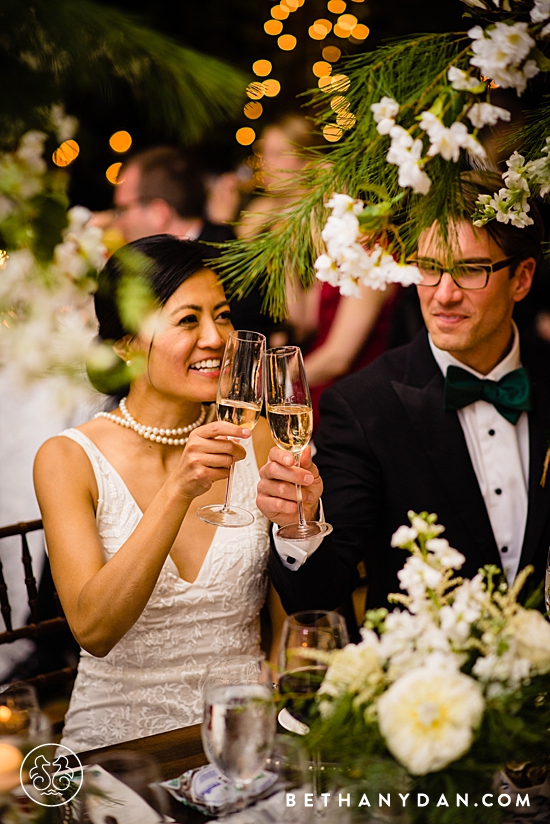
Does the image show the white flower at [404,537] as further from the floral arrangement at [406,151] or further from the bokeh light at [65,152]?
the bokeh light at [65,152]

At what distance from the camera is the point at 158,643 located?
182 cm

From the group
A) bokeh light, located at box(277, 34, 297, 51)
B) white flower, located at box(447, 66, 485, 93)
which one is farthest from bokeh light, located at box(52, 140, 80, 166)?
bokeh light, located at box(277, 34, 297, 51)

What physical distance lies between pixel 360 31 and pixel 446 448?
230 cm

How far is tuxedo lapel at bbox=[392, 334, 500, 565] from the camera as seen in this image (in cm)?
192

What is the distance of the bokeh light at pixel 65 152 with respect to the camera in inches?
30.6

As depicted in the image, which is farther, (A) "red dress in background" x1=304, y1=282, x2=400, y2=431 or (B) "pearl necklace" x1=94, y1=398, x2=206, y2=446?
(A) "red dress in background" x1=304, y1=282, x2=400, y2=431

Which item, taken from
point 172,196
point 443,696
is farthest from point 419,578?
point 172,196

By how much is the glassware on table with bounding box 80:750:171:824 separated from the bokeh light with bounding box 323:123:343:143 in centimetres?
85

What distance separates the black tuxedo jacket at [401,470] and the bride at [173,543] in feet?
0.77

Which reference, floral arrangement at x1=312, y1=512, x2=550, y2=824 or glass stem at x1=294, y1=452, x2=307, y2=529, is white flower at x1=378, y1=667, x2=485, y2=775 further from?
glass stem at x1=294, y1=452, x2=307, y2=529

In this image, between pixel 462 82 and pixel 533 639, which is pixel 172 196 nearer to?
pixel 462 82

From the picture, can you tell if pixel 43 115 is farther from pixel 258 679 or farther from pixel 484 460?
pixel 484 460

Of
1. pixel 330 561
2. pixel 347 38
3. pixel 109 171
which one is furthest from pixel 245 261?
pixel 347 38

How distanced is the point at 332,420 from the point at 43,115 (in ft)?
4.61
